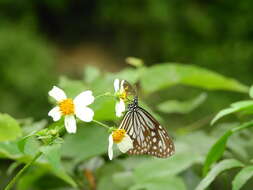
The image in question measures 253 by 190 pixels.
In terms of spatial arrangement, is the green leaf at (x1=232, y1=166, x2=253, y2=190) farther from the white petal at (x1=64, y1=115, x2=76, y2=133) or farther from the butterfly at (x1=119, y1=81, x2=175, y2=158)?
the white petal at (x1=64, y1=115, x2=76, y2=133)

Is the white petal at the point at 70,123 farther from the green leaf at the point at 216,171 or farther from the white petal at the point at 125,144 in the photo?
the green leaf at the point at 216,171

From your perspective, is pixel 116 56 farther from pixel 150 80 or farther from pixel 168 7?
pixel 150 80

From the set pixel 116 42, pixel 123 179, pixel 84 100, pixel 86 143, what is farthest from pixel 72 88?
pixel 116 42

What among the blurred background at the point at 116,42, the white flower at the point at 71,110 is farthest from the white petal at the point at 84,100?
the blurred background at the point at 116,42

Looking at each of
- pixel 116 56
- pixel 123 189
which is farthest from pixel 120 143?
pixel 116 56

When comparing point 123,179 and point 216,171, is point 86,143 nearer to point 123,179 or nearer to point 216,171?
point 123,179

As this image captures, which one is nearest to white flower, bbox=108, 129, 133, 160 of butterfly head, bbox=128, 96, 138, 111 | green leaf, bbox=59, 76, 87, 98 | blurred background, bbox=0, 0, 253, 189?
butterfly head, bbox=128, 96, 138, 111
